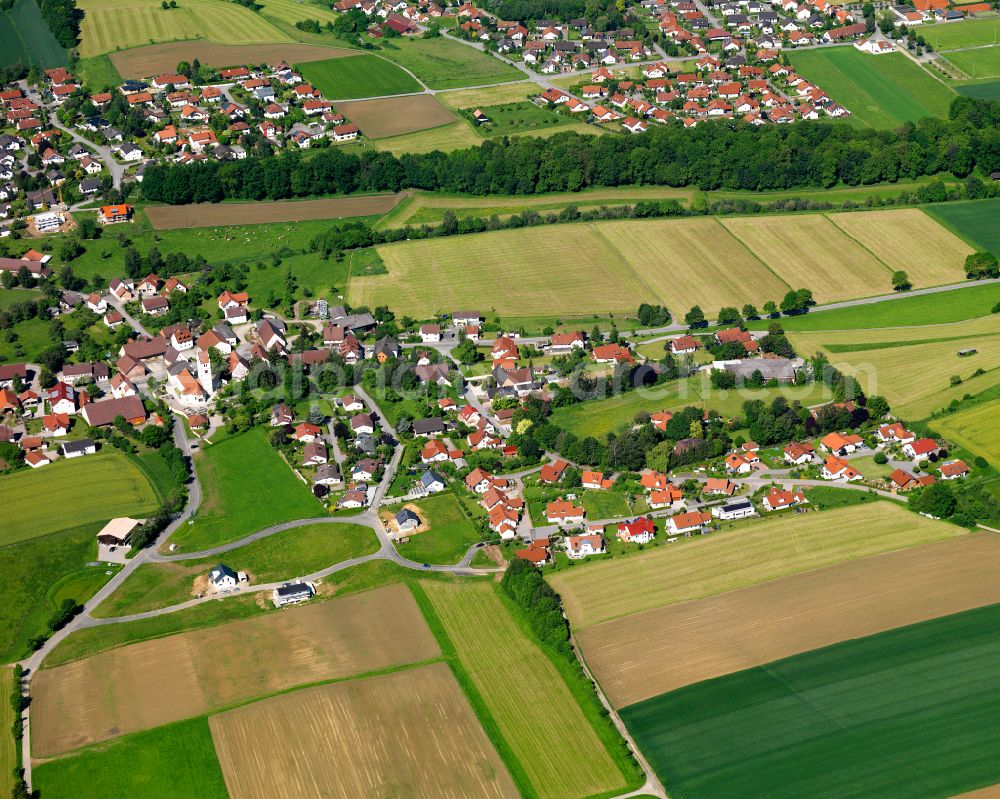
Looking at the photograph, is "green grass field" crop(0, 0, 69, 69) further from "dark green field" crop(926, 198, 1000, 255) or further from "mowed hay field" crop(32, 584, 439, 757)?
"mowed hay field" crop(32, 584, 439, 757)

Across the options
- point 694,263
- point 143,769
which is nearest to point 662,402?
point 694,263

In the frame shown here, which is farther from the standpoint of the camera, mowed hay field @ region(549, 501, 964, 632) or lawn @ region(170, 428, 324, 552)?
lawn @ region(170, 428, 324, 552)

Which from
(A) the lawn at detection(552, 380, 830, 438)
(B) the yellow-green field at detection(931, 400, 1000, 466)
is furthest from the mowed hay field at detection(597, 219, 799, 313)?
(B) the yellow-green field at detection(931, 400, 1000, 466)

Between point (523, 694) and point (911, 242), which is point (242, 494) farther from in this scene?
point (911, 242)

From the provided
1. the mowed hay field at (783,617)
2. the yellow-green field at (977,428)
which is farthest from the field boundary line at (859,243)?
the mowed hay field at (783,617)

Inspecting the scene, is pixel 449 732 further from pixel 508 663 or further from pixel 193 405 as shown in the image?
pixel 193 405

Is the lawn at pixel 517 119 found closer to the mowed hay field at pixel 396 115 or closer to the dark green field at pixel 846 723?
the mowed hay field at pixel 396 115

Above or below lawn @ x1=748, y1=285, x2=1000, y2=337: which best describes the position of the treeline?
below
